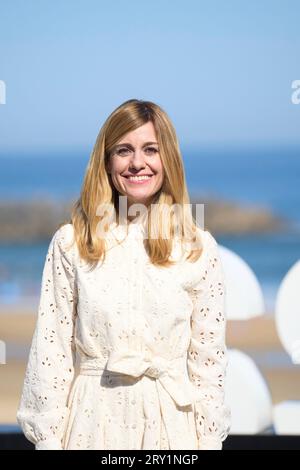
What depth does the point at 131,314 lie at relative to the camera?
7.61 feet

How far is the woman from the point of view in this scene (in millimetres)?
2311

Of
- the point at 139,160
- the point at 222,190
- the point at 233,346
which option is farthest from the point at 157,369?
the point at 222,190

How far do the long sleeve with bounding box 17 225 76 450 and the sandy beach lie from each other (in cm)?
277

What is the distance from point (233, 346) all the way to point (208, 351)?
10.0 ft

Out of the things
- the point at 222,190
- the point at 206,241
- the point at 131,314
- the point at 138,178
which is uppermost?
the point at 138,178

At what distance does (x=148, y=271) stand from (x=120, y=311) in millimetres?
111

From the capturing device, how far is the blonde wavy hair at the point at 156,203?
2365mm

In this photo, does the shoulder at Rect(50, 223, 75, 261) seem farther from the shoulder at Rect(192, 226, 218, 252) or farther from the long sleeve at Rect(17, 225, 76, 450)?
the shoulder at Rect(192, 226, 218, 252)

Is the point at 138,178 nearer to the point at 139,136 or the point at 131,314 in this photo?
the point at 139,136

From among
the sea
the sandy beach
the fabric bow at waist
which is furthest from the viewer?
the sea

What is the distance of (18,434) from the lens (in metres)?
4.44

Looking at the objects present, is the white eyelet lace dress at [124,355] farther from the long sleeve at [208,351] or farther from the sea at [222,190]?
the sea at [222,190]

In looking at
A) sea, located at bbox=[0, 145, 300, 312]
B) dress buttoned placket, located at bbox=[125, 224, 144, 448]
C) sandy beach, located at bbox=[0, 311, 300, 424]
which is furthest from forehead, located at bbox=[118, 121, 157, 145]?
sea, located at bbox=[0, 145, 300, 312]
